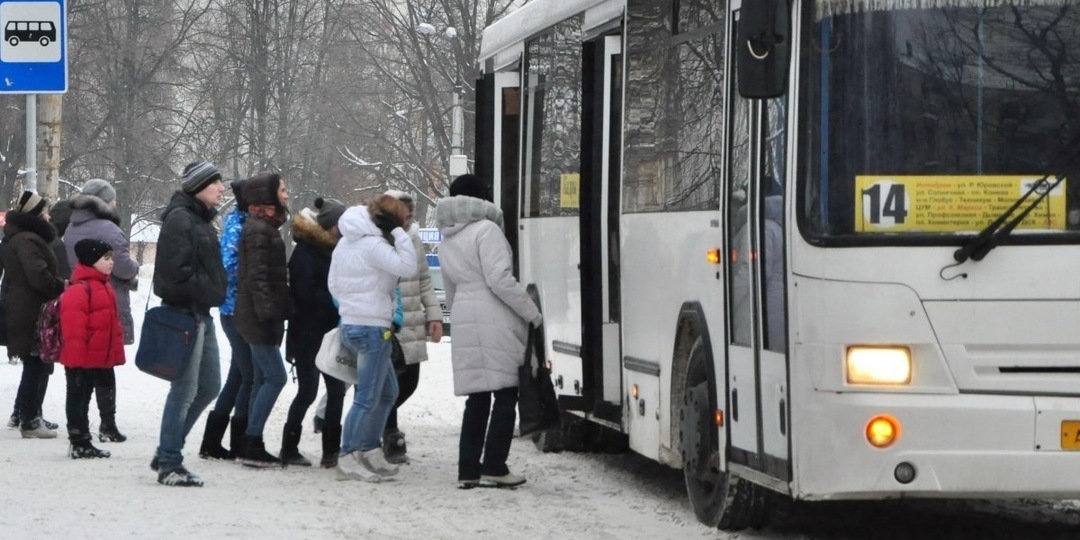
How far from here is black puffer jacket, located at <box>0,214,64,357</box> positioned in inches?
543

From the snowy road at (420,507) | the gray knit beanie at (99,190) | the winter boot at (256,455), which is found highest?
the gray knit beanie at (99,190)

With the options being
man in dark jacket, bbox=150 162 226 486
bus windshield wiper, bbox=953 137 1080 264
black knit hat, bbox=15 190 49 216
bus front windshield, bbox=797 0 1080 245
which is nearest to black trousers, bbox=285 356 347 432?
man in dark jacket, bbox=150 162 226 486

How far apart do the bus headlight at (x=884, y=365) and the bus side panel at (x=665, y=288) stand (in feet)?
3.97

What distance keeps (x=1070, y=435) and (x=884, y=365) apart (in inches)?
28.3

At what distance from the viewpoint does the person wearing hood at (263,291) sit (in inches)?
452

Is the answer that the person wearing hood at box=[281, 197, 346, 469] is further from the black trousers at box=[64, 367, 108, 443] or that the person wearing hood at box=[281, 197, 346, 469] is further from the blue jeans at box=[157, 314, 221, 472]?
the black trousers at box=[64, 367, 108, 443]

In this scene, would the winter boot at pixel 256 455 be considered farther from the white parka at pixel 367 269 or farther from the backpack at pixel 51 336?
the backpack at pixel 51 336

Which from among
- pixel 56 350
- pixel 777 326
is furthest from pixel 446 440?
pixel 777 326

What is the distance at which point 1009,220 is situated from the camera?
286 inches

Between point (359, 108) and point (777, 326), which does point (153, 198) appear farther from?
point (777, 326)

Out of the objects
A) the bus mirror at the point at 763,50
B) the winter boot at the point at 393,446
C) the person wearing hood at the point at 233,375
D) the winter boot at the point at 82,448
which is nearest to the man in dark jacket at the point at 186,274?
the person wearing hood at the point at 233,375

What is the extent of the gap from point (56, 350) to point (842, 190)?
7417mm

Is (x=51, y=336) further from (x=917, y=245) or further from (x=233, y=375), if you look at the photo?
(x=917, y=245)

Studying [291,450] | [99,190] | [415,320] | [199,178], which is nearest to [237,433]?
[291,450]
